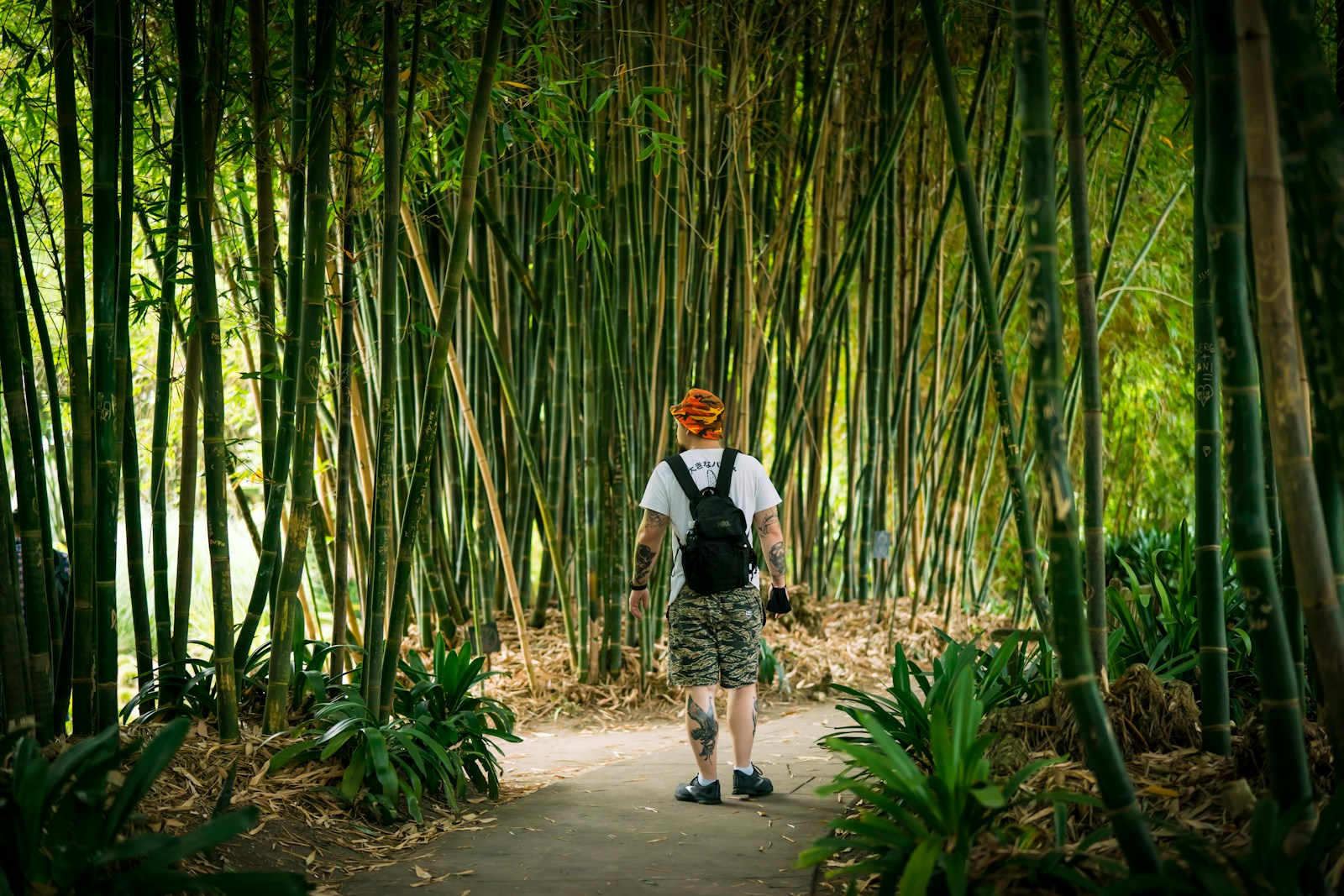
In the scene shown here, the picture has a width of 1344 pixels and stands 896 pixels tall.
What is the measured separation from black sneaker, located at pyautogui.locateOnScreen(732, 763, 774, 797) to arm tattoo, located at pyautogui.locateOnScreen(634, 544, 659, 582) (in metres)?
0.49

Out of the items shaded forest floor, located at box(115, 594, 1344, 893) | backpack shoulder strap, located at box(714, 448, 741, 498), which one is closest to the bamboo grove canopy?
shaded forest floor, located at box(115, 594, 1344, 893)

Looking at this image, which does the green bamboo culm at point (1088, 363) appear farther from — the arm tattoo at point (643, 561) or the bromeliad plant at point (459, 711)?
the bromeliad plant at point (459, 711)

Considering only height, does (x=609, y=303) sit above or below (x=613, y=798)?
above

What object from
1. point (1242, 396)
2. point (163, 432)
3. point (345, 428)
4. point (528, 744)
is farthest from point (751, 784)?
point (163, 432)

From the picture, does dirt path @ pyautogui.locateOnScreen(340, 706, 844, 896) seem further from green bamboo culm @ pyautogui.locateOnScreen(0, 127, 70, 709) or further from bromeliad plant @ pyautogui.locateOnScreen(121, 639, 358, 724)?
green bamboo culm @ pyautogui.locateOnScreen(0, 127, 70, 709)

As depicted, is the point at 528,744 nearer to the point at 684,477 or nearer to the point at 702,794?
the point at 702,794

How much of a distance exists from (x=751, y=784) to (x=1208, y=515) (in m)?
1.17

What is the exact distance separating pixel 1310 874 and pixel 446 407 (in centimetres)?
318

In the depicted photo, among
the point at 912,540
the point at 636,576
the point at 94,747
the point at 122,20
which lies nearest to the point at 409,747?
the point at 636,576

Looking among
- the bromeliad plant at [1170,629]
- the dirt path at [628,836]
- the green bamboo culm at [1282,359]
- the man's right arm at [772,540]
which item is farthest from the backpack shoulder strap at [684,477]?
the green bamboo culm at [1282,359]

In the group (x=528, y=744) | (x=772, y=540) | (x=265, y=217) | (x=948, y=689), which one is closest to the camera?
(x=948, y=689)

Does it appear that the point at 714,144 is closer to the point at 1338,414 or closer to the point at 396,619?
the point at 396,619

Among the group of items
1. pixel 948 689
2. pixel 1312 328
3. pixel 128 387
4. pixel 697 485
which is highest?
pixel 128 387

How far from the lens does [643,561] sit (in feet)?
8.40
